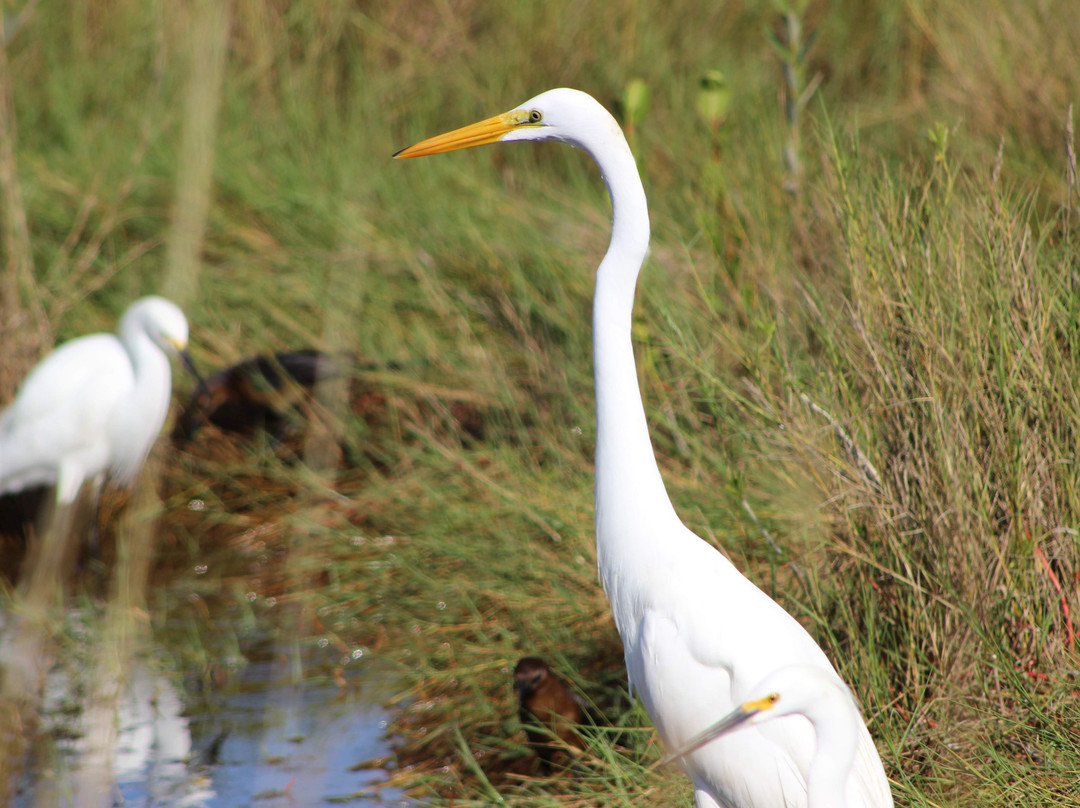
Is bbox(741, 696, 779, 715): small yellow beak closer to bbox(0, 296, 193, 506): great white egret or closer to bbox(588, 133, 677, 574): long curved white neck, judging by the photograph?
bbox(588, 133, 677, 574): long curved white neck

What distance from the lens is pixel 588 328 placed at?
13.2 ft

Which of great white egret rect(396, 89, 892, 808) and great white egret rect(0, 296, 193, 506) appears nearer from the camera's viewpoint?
great white egret rect(396, 89, 892, 808)

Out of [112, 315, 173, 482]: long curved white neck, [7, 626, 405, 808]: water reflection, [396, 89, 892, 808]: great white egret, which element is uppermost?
[396, 89, 892, 808]: great white egret

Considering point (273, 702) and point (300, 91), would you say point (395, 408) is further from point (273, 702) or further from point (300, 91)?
point (300, 91)

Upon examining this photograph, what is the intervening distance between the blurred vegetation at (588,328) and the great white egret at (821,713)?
1.75ft

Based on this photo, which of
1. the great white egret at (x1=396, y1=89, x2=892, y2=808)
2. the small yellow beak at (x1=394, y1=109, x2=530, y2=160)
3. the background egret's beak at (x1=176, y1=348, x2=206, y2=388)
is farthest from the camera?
the background egret's beak at (x1=176, y1=348, x2=206, y2=388)

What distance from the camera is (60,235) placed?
18.0ft

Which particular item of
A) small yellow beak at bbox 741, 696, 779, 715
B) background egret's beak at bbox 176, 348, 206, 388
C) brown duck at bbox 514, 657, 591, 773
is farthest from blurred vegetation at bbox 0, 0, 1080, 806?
small yellow beak at bbox 741, 696, 779, 715

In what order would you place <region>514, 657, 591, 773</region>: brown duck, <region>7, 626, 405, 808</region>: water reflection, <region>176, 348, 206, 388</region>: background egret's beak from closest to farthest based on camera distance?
<region>514, 657, 591, 773</region>: brown duck < <region>7, 626, 405, 808</region>: water reflection < <region>176, 348, 206, 388</region>: background egret's beak

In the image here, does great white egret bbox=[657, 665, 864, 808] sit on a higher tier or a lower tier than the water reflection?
higher

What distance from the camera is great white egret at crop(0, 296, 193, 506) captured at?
452 cm

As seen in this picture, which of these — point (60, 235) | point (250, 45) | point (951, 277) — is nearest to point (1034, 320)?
point (951, 277)

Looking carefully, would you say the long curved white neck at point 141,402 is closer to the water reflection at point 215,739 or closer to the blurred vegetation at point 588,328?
the blurred vegetation at point 588,328

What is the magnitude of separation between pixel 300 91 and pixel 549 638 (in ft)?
14.5
